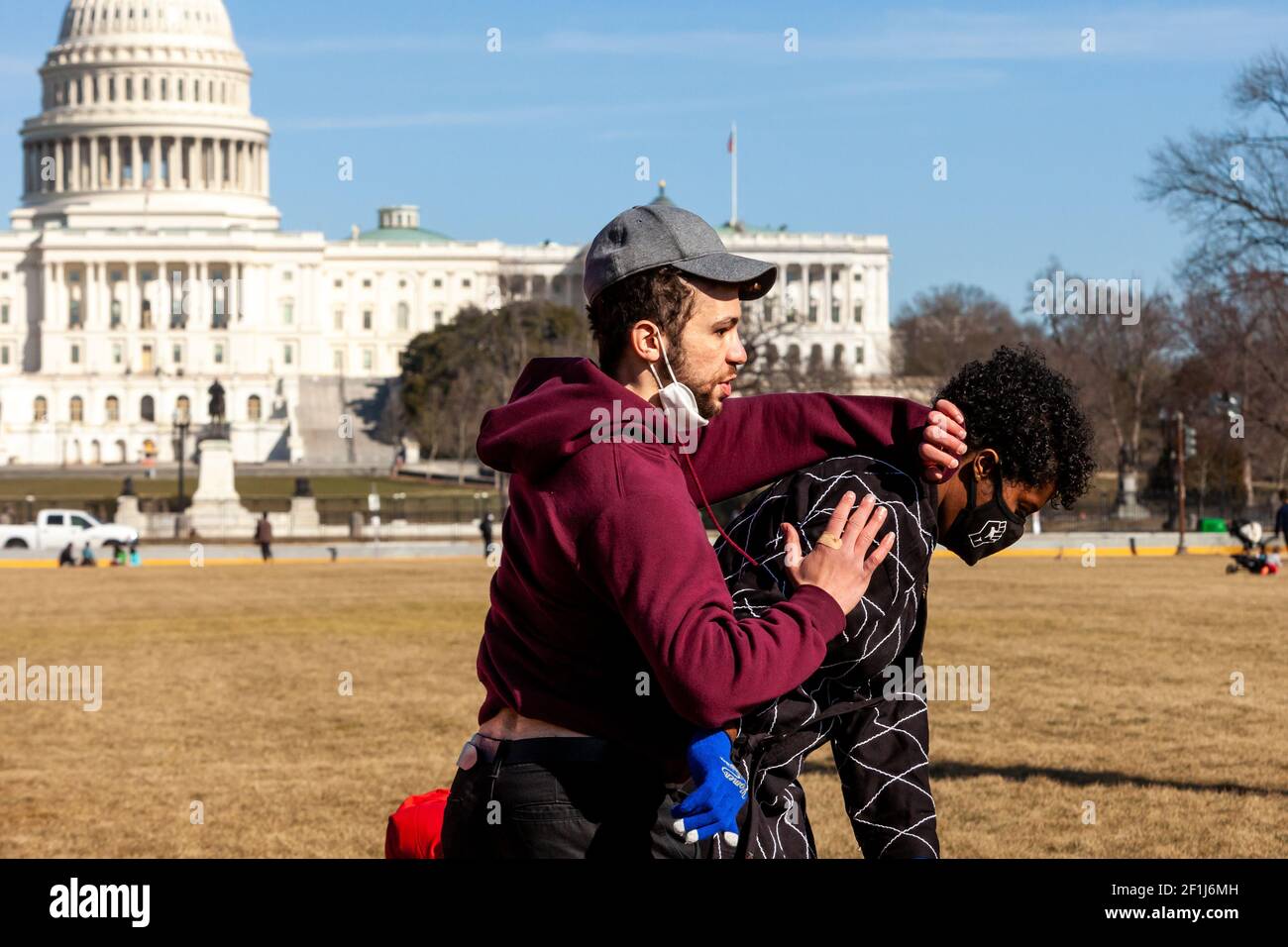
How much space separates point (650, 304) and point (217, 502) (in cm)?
5952

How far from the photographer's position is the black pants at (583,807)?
3545 millimetres

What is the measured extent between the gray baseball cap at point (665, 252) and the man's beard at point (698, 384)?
0.15 meters

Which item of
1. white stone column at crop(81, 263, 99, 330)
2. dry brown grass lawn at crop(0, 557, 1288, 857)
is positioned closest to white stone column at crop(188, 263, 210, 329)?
white stone column at crop(81, 263, 99, 330)

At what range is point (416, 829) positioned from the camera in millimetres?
4152

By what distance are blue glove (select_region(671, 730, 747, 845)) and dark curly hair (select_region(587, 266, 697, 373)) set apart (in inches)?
27.3

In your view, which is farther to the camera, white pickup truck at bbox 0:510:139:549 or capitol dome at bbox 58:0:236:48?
capitol dome at bbox 58:0:236:48

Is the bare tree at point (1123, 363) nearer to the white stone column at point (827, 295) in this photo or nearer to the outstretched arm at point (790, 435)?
the white stone column at point (827, 295)

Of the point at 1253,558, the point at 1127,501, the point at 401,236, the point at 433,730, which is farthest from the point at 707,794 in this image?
the point at 401,236

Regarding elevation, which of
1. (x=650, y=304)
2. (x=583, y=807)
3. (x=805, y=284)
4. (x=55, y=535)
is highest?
(x=805, y=284)

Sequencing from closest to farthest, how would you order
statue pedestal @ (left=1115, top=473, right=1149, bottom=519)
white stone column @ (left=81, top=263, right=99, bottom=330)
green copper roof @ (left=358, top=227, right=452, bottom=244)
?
statue pedestal @ (left=1115, top=473, right=1149, bottom=519) → white stone column @ (left=81, top=263, right=99, bottom=330) → green copper roof @ (left=358, top=227, right=452, bottom=244)

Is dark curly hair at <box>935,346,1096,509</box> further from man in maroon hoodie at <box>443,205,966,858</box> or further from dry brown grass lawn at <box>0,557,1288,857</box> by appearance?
dry brown grass lawn at <box>0,557,1288,857</box>

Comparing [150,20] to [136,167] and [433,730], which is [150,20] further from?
[433,730]

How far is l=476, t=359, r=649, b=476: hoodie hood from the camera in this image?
3559 mm

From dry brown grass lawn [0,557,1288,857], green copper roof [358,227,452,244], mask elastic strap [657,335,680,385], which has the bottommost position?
dry brown grass lawn [0,557,1288,857]
